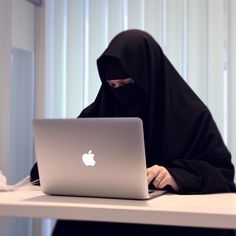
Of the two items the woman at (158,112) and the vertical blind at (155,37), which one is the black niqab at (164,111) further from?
the vertical blind at (155,37)

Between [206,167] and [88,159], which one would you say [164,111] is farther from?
[88,159]

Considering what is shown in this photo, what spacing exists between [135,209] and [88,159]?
22 centimetres

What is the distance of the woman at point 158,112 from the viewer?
143 centimetres

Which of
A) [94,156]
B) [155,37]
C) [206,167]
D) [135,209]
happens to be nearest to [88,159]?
[94,156]

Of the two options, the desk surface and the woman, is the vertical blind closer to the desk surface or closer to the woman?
the woman

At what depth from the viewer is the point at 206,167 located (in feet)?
4.52

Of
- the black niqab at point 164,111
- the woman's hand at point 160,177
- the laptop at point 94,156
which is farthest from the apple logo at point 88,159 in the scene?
the black niqab at point 164,111

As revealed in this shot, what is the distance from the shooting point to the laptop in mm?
1113

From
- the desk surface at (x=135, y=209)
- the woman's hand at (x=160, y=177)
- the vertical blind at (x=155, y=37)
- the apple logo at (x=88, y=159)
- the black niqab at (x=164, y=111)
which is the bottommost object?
the desk surface at (x=135, y=209)

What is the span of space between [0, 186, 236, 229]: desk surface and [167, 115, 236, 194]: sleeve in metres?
0.11

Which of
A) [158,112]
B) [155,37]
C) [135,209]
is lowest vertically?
[135,209]

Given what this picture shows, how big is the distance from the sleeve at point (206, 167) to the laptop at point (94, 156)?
0.14 metres

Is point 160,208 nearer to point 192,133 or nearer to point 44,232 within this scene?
point 192,133

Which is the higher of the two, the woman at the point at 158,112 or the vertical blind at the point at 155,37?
the vertical blind at the point at 155,37
